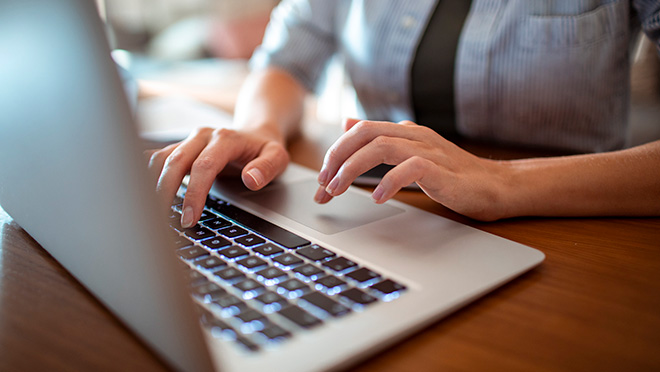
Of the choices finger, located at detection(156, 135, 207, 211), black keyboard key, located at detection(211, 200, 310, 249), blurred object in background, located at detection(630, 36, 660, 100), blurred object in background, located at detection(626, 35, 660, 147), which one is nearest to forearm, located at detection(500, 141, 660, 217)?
black keyboard key, located at detection(211, 200, 310, 249)

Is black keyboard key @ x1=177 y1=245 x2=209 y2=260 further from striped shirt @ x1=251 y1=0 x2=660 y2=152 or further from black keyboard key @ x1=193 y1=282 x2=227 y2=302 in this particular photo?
striped shirt @ x1=251 y1=0 x2=660 y2=152

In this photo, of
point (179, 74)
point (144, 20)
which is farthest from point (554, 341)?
point (144, 20)

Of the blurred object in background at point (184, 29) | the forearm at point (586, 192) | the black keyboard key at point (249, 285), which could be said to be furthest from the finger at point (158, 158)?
the blurred object in background at point (184, 29)

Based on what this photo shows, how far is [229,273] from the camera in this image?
0.35m

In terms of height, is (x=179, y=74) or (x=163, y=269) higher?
(x=163, y=269)

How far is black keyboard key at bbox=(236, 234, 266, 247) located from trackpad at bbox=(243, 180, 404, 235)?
2.2 inches

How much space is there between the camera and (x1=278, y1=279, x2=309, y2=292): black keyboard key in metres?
0.33

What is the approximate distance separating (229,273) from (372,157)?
187 millimetres

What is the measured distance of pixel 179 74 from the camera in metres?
2.61

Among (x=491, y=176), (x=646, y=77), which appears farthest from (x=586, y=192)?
(x=646, y=77)

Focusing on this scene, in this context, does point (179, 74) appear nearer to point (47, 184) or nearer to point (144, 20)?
point (144, 20)

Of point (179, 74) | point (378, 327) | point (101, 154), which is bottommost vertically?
point (179, 74)

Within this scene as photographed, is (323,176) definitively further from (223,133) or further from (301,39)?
(301,39)

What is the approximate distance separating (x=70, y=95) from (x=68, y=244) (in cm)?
14
